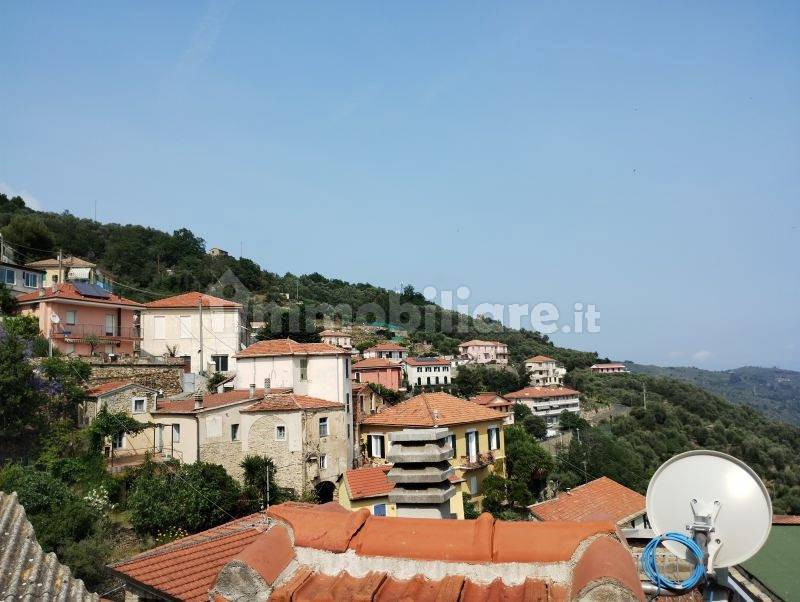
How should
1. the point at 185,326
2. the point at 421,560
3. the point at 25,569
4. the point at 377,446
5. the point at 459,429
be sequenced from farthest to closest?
the point at 185,326, the point at 377,446, the point at 459,429, the point at 25,569, the point at 421,560

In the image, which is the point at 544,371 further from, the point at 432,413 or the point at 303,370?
the point at 303,370

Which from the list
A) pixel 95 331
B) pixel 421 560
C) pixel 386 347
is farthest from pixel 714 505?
pixel 386 347

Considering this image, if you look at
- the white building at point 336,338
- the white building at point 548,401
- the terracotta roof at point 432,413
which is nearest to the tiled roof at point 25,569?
the terracotta roof at point 432,413

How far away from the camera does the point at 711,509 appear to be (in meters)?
4.00

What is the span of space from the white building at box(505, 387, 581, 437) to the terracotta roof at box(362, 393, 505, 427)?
40.0 m

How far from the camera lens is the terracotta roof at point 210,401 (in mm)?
26047

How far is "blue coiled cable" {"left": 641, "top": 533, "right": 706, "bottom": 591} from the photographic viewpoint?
3580 mm

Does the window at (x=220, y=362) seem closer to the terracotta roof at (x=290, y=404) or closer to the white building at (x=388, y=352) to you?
the terracotta roof at (x=290, y=404)

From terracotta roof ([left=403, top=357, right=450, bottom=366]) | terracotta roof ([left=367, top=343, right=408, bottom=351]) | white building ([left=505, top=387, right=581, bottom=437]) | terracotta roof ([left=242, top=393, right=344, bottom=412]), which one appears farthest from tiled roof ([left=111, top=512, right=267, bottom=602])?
terracotta roof ([left=403, top=357, right=450, bottom=366])

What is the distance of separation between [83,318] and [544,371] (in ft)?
254

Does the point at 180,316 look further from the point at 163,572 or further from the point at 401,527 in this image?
the point at 401,527

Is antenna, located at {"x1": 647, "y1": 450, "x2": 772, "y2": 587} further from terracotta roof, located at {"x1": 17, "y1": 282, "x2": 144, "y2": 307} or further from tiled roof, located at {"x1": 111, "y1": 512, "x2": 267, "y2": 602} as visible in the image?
terracotta roof, located at {"x1": 17, "y1": 282, "x2": 144, "y2": 307}

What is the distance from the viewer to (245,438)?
85.5 ft

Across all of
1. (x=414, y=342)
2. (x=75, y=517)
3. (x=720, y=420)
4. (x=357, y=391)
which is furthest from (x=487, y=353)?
(x=75, y=517)
